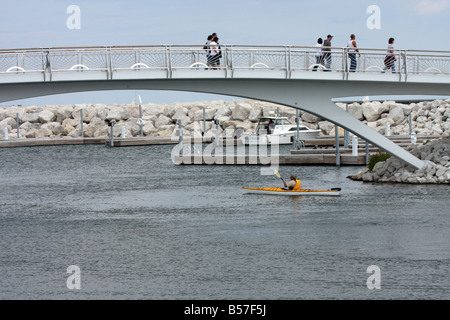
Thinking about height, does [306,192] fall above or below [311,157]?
below

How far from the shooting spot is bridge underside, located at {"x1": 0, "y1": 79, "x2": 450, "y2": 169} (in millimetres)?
36938

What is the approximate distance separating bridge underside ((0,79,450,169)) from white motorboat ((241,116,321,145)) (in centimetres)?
3571

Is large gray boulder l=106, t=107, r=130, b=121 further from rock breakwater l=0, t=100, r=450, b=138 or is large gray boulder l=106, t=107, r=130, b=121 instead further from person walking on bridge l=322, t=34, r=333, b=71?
person walking on bridge l=322, t=34, r=333, b=71

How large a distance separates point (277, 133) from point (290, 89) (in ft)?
141

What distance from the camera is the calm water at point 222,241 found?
24312 millimetres

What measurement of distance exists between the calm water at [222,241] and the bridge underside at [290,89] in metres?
3.40

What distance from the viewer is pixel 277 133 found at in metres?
83.2

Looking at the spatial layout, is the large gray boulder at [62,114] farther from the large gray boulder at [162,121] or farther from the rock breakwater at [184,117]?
the large gray boulder at [162,121]

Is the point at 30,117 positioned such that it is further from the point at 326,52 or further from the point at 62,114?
the point at 326,52

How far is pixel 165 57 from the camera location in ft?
123

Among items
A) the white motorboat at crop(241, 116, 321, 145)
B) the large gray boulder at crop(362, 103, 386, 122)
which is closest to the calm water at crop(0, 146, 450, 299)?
the white motorboat at crop(241, 116, 321, 145)

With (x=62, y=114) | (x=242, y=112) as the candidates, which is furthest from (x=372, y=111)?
(x=62, y=114)

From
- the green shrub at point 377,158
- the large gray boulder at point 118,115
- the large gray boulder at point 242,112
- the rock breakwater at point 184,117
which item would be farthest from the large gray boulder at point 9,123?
the green shrub at point 377,158

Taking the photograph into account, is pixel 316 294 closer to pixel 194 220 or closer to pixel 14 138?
pixel 194 220
